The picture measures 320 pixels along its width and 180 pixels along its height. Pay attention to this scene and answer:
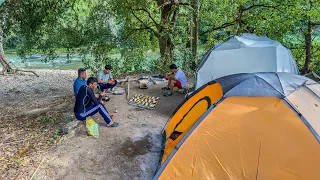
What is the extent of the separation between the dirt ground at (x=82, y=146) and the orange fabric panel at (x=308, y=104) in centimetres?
220

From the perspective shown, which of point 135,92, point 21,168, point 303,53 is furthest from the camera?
point 303,53

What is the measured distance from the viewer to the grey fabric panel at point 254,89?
10.7 ft

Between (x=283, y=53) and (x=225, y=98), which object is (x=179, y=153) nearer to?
(x=225, y=98)

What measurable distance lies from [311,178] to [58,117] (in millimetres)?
5188

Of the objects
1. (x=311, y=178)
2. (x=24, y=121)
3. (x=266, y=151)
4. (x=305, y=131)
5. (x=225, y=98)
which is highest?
(x=225, y=98)

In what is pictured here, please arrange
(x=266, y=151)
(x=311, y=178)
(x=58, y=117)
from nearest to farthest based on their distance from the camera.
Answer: (x=311, y=178), (x=266, y=151), (x=58, y=117)

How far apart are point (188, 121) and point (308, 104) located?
172cm

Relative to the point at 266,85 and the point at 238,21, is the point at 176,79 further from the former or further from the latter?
the point at 238,21

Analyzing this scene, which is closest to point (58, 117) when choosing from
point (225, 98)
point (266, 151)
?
point (225, 98)

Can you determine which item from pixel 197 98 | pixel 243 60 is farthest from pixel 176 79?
pixel 197 98

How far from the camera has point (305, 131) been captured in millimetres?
2955

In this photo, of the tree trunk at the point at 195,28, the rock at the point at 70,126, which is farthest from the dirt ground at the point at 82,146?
the tree trunk at the point at 195,28

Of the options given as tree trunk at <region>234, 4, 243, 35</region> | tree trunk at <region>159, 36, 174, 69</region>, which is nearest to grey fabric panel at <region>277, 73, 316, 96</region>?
tree trunk at <region>159, 36, 174, 69</region>

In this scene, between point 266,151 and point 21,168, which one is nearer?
point 266,151
